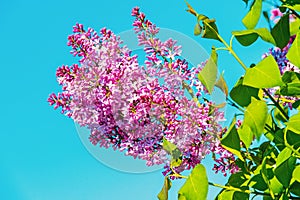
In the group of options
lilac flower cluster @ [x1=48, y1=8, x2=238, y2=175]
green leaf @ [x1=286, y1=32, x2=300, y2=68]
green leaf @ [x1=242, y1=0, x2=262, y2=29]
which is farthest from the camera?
lilac flower cluster @ [x1=48, y1=8, x2=238, y2=175]

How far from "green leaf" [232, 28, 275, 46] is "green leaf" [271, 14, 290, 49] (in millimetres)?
14

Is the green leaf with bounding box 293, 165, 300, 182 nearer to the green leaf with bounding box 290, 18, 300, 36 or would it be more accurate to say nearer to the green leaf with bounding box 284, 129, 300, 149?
the green leaf with bounding box 284, 129, 300, 149

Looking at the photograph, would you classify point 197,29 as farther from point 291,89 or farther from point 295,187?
point 295,187

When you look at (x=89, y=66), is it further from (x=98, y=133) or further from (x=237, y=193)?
(x=237, y=193)

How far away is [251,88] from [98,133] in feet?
1.37

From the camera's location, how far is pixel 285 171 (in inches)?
24.4

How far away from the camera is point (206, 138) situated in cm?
92

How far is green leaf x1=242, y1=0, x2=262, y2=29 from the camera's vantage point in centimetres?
72

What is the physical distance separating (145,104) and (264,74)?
35 centimetres

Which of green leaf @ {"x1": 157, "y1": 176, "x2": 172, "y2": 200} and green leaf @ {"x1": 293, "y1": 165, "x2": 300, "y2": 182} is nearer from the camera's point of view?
green leaf @ {"x1": 293, "y1": 165, "x2": 300, "y2": 182}

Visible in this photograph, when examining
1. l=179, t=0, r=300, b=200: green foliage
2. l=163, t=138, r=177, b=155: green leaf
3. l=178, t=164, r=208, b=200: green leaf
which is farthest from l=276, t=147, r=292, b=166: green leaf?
l=163, t=138, r=177, b=155: green leaf

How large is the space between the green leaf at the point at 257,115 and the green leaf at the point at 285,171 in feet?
0.17

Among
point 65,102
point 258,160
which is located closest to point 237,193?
point 258,160

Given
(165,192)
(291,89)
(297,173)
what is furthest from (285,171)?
(165,192)
